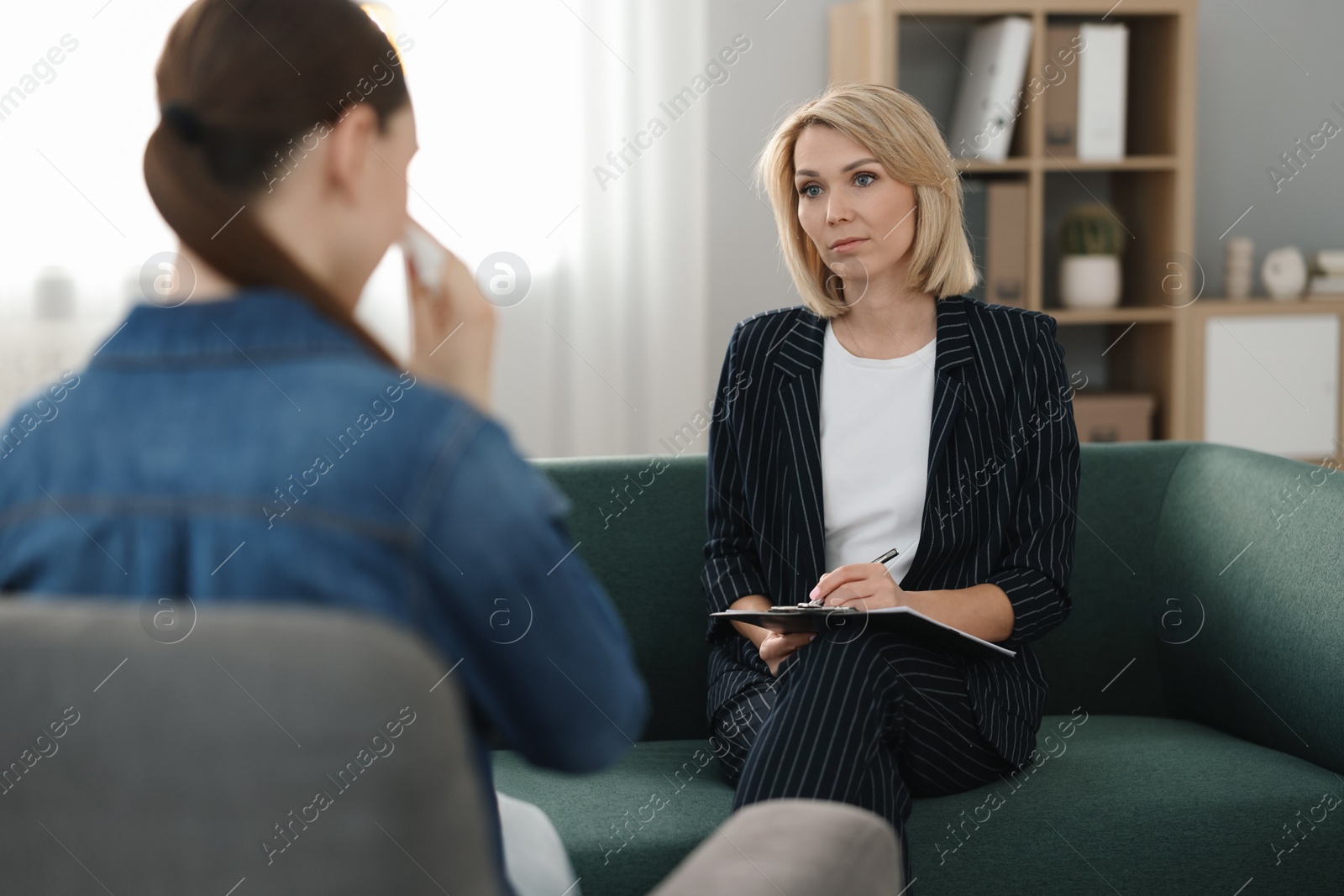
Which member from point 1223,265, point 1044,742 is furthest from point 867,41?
point 1044,742

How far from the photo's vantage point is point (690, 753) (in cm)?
189

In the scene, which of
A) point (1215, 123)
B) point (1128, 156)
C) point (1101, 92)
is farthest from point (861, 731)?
point (1215, 123)

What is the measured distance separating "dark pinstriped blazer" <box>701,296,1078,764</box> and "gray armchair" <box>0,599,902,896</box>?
115 centimetres

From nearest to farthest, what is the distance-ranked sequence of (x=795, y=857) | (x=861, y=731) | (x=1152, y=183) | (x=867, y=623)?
1. (x=795, y=857)
2. (x=861, y=731)
3. (x=867, y=623)
4. (x=1152, y=183)

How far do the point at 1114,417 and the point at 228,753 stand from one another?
331cm

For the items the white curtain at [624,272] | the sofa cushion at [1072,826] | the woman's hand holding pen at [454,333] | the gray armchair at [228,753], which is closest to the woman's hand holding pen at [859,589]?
the sofa cushion at [1072,826]

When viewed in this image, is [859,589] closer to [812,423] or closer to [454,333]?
[812,423]

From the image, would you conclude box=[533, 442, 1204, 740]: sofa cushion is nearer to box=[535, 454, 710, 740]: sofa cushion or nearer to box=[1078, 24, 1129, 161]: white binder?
box=[535, 454, 710, 740]: sofa cushion

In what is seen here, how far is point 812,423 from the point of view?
6.12 feet

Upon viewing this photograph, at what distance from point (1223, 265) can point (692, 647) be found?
9.20 feet

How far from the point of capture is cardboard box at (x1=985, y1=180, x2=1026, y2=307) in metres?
3.50

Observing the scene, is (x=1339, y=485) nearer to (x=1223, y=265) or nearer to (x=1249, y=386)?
(x=1249, y=386)

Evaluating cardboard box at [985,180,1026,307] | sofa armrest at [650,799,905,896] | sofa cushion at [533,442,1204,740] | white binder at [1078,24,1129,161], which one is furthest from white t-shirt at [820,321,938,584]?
white binder at [1078,24,1129,161]

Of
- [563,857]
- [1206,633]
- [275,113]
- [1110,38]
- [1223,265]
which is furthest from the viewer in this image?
[1223,265]
